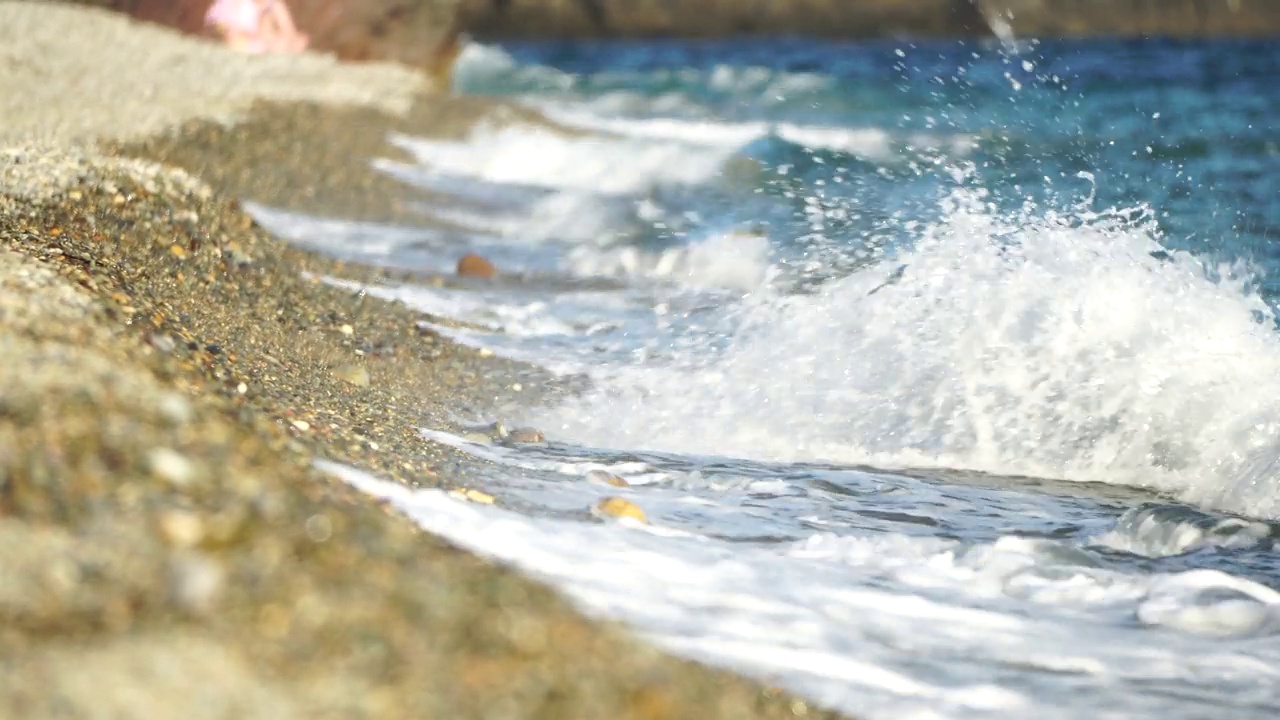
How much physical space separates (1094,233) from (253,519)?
435 cm

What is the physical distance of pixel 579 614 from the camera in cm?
212

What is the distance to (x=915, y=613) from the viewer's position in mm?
2678

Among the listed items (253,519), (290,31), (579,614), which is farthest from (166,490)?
(290,31)

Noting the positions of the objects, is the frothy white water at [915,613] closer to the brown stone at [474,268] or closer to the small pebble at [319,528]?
the small pebble at [319,528]

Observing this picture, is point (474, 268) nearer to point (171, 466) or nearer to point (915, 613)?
point (915, 613)

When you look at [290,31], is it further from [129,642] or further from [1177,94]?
[129,642]

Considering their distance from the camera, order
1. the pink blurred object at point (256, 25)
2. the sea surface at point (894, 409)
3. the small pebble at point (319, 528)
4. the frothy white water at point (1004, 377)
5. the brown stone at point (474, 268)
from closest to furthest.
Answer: the small pebble at point (319, 528)
the sea surface at point (894, 409)
the frothy white water at point (1004, 377)
the brown stone at point (474, 268)
the pink blurred object at point (256, 25)

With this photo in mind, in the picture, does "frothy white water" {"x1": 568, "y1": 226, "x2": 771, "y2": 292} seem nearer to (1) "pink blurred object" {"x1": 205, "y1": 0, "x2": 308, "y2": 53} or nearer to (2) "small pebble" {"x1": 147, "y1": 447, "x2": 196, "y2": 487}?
(2) "small pebble" {"x1": 147, "y1": 447, "x2": 196, "y2": 487}

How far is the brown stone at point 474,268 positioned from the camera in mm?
6312

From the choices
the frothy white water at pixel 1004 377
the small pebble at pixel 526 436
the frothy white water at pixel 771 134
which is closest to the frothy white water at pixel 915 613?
the small pebble at pixel 526 436

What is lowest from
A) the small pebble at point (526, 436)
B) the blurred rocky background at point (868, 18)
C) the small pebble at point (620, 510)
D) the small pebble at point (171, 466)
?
the small pebble at point (526, 436)

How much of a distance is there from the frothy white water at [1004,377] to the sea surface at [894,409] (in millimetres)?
14

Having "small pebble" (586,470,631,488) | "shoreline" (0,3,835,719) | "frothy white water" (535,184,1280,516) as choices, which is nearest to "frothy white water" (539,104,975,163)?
"frothy white water" (535,184,1280,516)

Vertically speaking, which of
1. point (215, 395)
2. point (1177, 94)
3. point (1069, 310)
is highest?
point (1177, 94)
